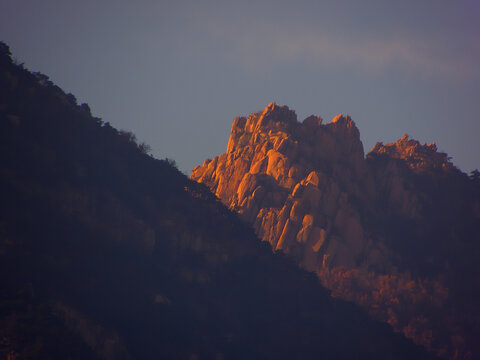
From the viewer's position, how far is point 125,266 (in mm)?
93188

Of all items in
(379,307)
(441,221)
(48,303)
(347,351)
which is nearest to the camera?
(48,303)

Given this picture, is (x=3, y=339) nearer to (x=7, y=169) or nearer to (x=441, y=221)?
(x=7, y=169)

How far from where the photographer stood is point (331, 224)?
485ft

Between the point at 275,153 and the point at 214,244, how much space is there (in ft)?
185

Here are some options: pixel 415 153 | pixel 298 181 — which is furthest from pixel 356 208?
pixel 415 153

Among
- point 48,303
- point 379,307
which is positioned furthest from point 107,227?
point 379,307

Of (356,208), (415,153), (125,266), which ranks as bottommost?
(125,266)

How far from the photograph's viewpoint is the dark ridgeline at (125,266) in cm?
7619

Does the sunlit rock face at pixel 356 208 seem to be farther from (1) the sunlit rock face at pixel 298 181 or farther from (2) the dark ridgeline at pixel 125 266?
(2) the dark ridgeline at pixel 125 266

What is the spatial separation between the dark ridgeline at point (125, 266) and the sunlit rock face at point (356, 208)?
22770 mm

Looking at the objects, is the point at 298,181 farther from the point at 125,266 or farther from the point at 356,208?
the point at 125,266

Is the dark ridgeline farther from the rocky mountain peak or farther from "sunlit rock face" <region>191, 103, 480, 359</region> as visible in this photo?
the rocky mountain peak

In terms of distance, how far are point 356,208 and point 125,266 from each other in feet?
263

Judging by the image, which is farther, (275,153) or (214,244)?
(275,153)
